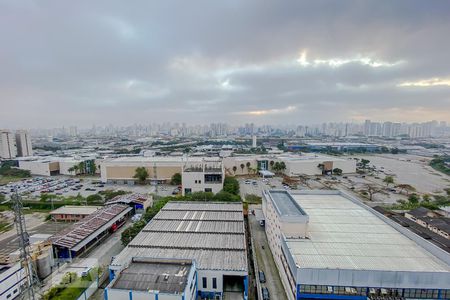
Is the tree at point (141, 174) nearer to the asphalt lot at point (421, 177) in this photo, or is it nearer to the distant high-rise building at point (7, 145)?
the asphalt lot at point (421, 177)

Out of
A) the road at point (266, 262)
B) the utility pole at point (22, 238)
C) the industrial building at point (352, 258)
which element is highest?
the utility pole at point (22, 238)

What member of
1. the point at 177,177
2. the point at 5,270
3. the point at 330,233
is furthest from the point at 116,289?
the point at 177,177

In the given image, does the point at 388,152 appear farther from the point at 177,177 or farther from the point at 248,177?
the point at 177,177

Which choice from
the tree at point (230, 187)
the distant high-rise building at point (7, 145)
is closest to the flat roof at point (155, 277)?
the tree at point (230, 187)

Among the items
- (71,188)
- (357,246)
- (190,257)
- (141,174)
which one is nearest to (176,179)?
(141,174)

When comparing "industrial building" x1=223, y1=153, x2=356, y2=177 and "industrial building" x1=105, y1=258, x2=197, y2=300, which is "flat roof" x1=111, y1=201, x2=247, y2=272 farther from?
"industrial building" x1=223, y1=153, x2=356, y2=177

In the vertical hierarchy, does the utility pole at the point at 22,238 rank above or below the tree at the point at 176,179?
above

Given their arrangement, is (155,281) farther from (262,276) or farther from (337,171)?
(337,171)
